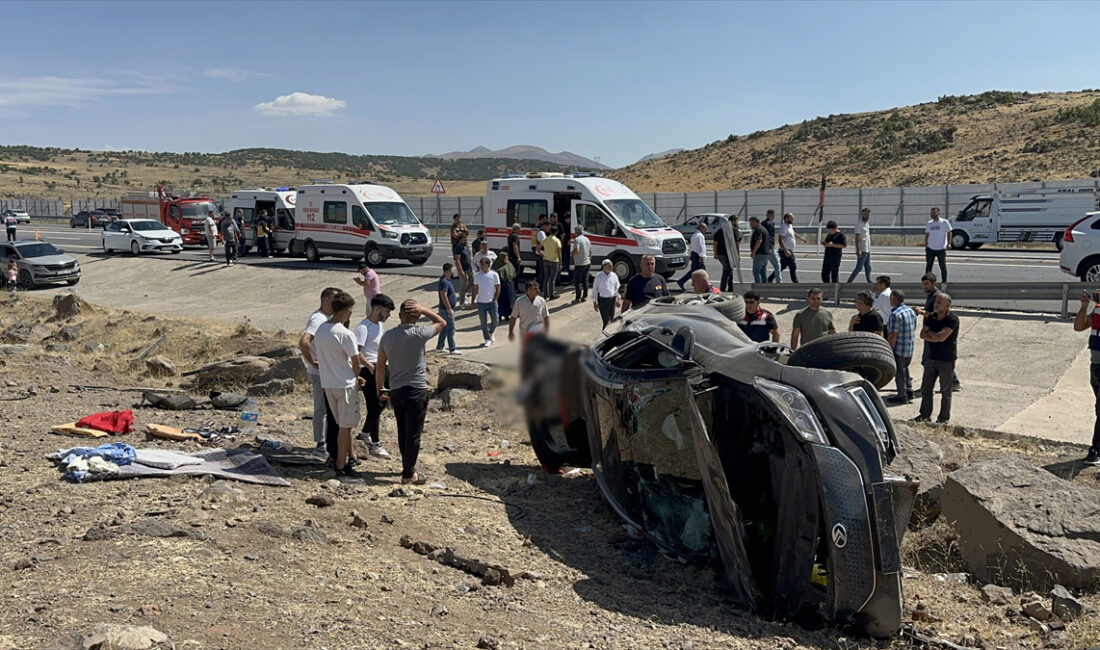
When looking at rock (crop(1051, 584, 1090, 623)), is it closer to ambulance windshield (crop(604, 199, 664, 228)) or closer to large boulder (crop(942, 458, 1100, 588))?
large boulder (crop(942, 458, 1100, 588))

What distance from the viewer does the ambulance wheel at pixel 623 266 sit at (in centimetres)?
2031

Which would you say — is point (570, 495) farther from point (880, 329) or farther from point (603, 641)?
point (880, 329)

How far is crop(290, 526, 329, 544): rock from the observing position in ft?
21.1

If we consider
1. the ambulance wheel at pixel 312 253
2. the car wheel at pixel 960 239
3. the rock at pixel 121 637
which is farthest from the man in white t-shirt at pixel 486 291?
the car wheel at pixel 960 239

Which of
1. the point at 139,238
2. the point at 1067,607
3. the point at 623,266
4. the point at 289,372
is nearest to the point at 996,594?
the point at 1067,607

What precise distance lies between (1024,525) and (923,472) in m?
1.05

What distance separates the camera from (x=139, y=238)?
34.8 metres

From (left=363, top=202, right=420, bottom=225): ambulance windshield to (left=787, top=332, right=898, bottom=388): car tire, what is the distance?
21811 millimetres

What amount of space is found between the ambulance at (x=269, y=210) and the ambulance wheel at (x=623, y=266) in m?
14.1

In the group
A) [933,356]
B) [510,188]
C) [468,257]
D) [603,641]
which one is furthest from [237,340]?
[603,641]

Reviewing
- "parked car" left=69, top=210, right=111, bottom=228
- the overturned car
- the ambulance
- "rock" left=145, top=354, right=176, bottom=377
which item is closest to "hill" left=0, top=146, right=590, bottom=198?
"parked car" left=69, top=210, right=111, bottom=228

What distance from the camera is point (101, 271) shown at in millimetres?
32781

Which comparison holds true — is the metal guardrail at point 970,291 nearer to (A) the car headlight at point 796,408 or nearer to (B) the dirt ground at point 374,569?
(B) the dirt ground at point 374,569

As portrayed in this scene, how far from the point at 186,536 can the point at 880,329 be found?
26.3 ft
